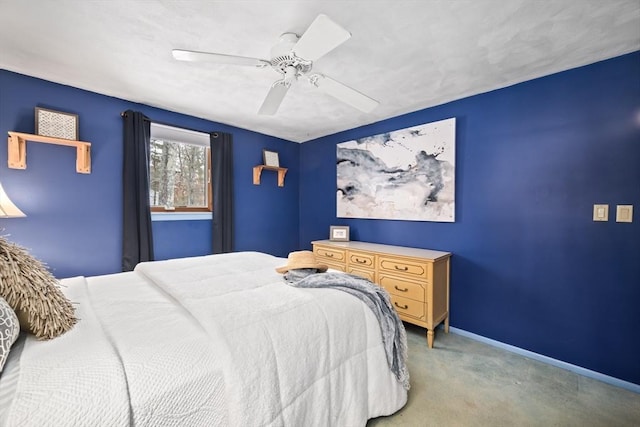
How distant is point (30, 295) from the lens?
3.06 feet

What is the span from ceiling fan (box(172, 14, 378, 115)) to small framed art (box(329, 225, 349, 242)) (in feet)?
5.83

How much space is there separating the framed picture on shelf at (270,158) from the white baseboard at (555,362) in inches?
117

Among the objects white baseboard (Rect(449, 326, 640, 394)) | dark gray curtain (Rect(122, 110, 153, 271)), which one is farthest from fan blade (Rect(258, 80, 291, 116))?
white baseboard (Rect(449, 326, 640, 394))

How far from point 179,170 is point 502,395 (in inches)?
145

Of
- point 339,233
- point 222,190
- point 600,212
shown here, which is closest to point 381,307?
point 600,212

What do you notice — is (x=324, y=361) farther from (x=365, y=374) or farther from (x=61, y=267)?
(x=61, y=267)

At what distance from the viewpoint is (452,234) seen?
2674mm

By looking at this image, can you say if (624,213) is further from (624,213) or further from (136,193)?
(136,193)

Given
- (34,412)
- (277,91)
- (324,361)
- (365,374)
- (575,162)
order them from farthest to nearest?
(575,162) < (277,91) < (365,374) < (324,361) < (34,412)

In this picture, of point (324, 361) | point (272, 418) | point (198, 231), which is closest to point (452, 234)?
point (324, 361)

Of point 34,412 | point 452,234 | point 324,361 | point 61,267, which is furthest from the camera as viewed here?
point 452,234

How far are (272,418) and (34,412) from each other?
676mm

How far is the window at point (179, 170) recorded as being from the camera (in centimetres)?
300

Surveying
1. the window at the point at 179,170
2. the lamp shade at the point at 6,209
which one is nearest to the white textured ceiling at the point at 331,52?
the window at the point at 179,170
